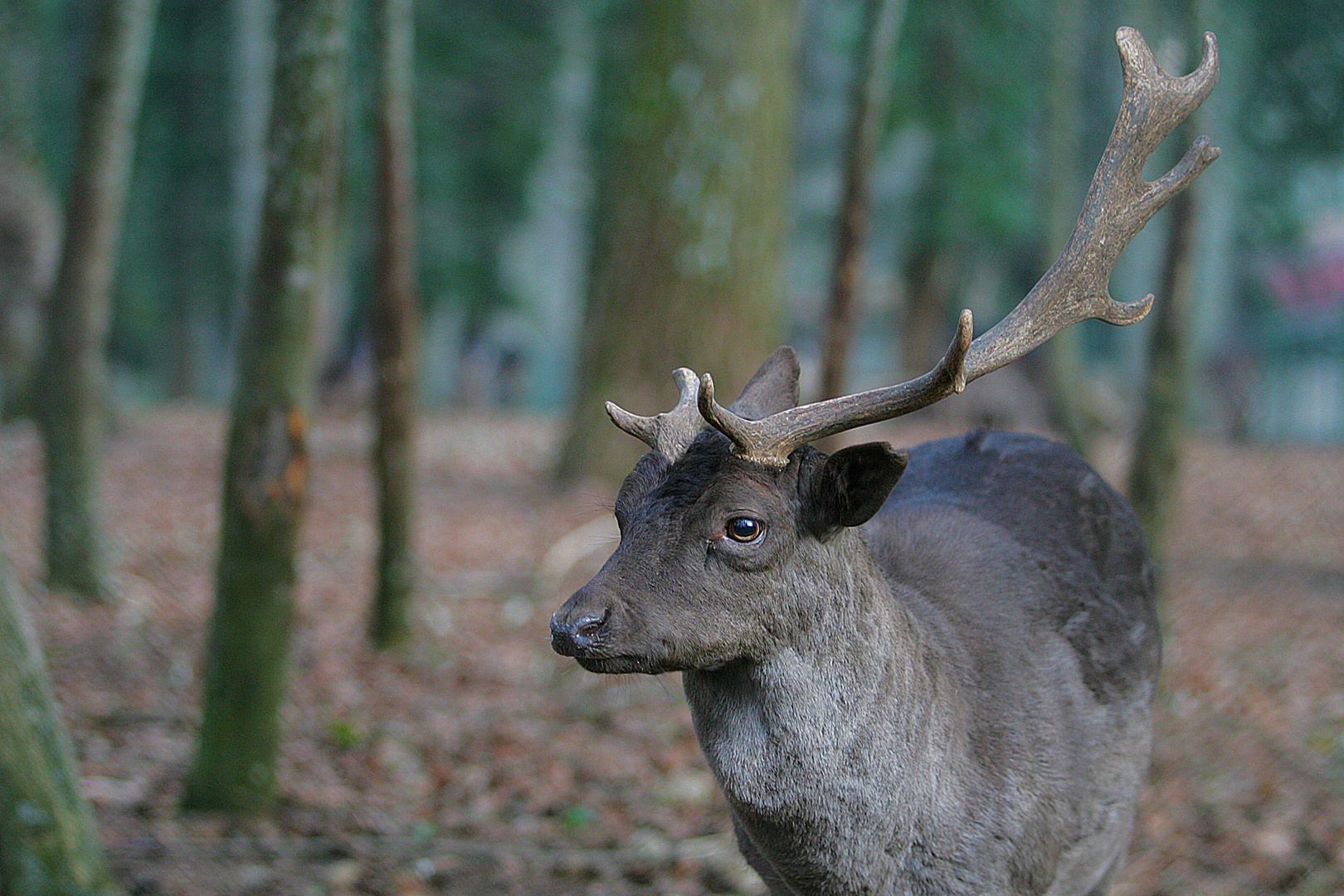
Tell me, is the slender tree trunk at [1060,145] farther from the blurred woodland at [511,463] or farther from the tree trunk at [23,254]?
the tree trunk at [23,254]

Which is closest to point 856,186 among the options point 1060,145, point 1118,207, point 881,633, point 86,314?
point 1118,207

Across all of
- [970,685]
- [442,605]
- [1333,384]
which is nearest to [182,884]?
[970,685]

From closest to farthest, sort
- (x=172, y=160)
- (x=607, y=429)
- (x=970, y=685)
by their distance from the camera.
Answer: (x=970, y=685), (x=607, y=429), (x=172, y=160)

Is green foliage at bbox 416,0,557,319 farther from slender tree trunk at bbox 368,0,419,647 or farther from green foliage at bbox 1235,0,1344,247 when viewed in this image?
slender tree trunk at bbox 368,0,419,647

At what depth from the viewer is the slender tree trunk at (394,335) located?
19.1 ft

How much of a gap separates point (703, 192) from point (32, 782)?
596 cm

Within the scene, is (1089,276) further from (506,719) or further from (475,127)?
(475,127)

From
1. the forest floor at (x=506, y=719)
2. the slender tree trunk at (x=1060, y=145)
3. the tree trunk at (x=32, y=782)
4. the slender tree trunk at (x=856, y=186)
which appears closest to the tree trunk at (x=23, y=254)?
the forest floor at (x=506, y=719)

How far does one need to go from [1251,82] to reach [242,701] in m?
7.67

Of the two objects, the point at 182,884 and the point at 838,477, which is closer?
the point at 838,477

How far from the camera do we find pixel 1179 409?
6012 millimetres

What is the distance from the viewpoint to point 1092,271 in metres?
2.90

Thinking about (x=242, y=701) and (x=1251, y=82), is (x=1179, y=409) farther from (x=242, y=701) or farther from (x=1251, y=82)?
(x=242, y=701)

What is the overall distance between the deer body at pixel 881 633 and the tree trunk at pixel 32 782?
169 centimetres
